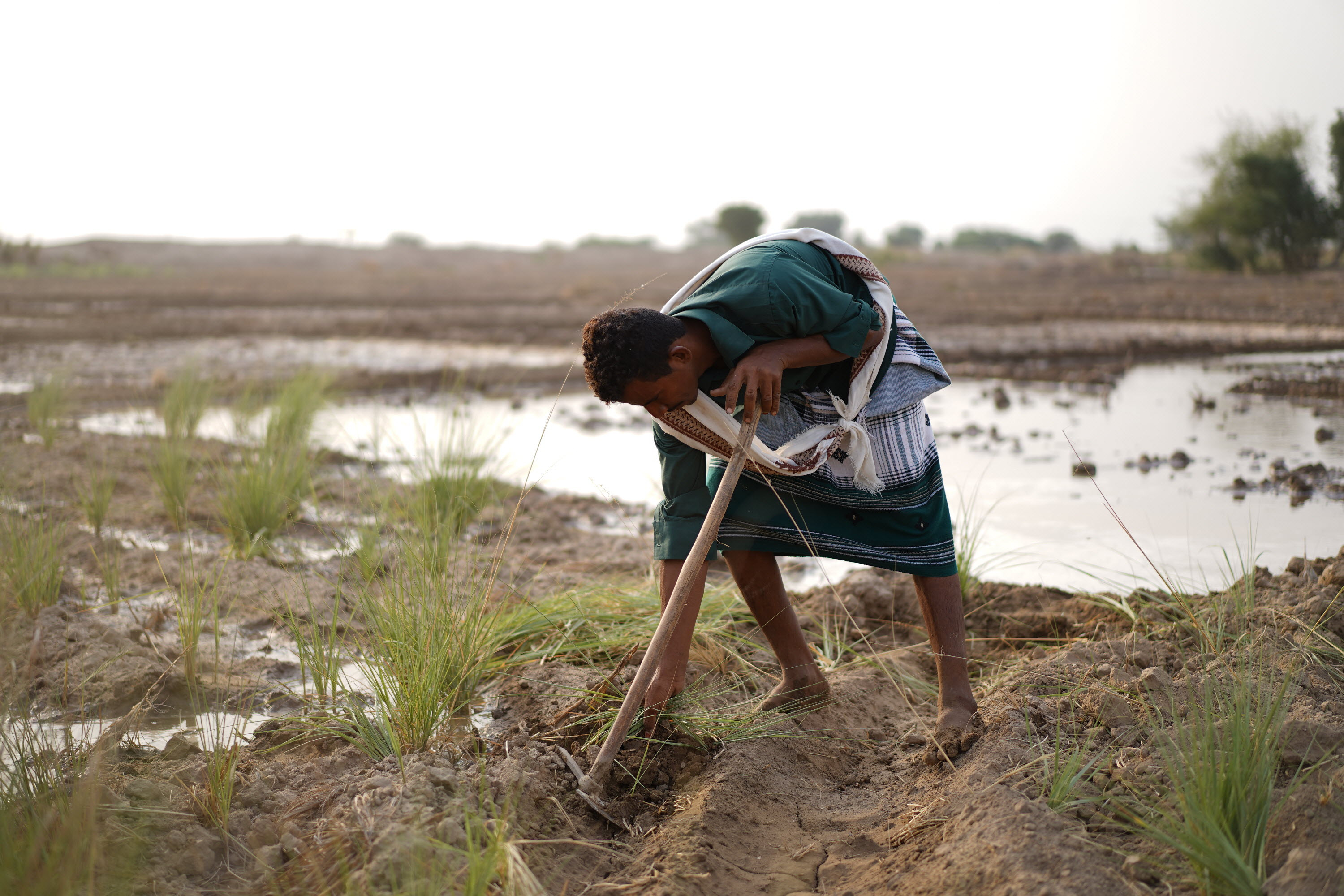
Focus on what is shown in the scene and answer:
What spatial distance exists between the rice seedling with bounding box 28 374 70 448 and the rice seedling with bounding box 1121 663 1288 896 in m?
6.37

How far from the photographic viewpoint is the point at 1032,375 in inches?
347

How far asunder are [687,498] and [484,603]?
601mm

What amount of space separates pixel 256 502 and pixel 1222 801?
3661 millimetres

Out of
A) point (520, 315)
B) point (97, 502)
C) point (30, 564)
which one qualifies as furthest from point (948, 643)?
point (520, 315)

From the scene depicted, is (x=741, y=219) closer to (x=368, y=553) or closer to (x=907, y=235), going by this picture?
(x=907, y=235)

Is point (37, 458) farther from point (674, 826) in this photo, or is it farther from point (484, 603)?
point (674, 826)

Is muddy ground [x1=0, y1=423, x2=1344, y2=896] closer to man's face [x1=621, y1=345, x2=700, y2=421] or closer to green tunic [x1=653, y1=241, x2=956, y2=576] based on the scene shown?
green tunic [x1=653, y1=241, x2=956, y2=576]

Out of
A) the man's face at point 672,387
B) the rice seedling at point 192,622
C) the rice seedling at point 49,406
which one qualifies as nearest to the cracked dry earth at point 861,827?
the man's face at point 672,387

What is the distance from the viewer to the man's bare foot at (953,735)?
A: 2137 millimetres

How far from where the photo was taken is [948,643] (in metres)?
2.27

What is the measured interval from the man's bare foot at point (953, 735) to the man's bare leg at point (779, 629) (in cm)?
37

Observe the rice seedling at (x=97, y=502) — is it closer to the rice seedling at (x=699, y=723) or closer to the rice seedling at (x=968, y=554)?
the rice seedling at (x=699, y=723)

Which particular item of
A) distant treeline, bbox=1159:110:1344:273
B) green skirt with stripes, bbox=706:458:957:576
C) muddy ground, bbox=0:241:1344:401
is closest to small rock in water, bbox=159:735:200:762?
green skirt with stripes, bbox=706:458:957:576

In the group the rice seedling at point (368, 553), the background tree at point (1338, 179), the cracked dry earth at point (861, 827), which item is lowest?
the cracked dry earth at point (861, 827)
